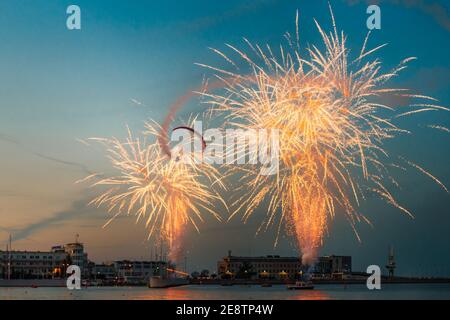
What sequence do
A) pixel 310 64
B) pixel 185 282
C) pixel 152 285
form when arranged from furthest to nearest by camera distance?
pixel 185 282 < pixel 152 285 < pixel 310 64

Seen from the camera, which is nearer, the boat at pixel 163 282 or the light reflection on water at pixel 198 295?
the light reflection on water at pixel 198 295

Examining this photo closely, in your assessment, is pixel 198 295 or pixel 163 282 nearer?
pixel 198 295

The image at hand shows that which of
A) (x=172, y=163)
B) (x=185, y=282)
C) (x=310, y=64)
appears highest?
(x=310, y=64)

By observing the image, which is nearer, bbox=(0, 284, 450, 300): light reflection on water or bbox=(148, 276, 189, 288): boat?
bbox=(0, 284, 450, 300): light reflection on water
